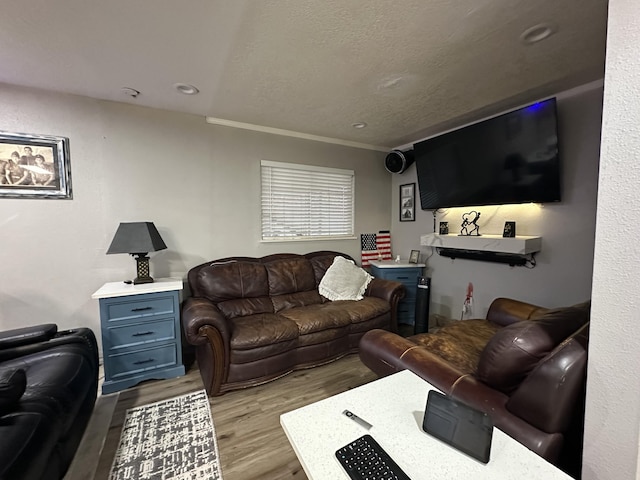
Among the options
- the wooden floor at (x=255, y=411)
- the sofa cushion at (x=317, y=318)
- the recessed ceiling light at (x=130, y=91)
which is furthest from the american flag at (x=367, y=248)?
the recessed ceiling light at (x=130, y=91)

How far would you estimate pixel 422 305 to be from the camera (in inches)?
125

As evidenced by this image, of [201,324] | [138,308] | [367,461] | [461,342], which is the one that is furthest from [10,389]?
[461,342]

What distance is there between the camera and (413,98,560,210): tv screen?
228cm

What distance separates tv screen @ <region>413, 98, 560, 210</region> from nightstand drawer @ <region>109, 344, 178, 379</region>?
337 centimetres

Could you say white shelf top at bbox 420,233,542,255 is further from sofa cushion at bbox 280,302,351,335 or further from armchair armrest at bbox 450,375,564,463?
armchair armrest at bbox 450,375,564,463

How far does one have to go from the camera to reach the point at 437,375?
133 centimetres

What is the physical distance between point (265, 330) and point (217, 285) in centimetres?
81

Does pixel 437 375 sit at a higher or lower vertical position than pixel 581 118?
lower

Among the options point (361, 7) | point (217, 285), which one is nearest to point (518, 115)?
point (361, 7)

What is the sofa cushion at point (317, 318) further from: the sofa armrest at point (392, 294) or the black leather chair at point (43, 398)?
the black leather chair at point (43, 398)

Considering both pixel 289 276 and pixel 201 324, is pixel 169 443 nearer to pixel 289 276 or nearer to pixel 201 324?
pixel 201 324

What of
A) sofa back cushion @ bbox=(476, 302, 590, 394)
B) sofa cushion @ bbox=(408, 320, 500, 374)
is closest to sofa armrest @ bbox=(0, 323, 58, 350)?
sofa cushion @ bbox=(408, 320, 500, 374)

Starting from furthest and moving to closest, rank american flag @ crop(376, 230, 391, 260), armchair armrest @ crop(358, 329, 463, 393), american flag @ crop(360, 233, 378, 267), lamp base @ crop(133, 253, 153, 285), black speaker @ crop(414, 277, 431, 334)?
american flag @ crop(376, 230, 391, 260) → american flag @ crop(360, 233, 378, 267) → black speaker @ crop(414, 277, 431, 334) → lamp base @ crop(133, 253, 153, 285) → armchair armrest @ crop(358, 329, 463, 393)

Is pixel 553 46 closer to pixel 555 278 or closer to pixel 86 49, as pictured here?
pixel 555 278
